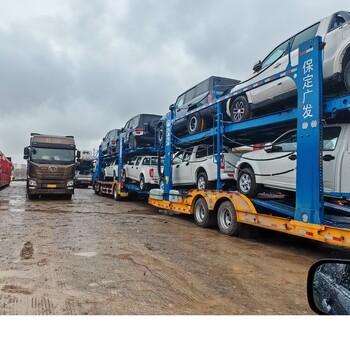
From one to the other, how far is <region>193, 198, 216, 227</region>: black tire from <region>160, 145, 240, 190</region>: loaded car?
528 millimetres

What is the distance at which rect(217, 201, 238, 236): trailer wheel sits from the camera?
7.18m

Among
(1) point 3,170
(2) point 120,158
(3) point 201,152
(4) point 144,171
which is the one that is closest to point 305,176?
(3) point 201,152

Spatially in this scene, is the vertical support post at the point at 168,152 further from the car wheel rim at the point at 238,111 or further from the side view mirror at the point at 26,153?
the side view mirror at the point at 26,153

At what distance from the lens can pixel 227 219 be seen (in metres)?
7.62

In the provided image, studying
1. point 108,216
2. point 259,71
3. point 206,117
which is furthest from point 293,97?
point 108,216

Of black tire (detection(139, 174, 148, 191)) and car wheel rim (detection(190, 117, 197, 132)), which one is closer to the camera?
car wheel rim (detection(190, 117, 197, 132))

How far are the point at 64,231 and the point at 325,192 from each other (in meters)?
A: 5.62

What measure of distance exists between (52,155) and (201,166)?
30.0 feet

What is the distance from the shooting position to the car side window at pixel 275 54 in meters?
6.61

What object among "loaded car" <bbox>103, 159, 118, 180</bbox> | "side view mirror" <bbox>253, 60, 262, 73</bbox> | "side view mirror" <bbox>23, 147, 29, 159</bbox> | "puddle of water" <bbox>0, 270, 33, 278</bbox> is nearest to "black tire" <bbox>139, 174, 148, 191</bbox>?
"loaded car" <bbox>103, 159, 118, 180</bbox>

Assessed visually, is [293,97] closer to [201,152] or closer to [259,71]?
[259,71]

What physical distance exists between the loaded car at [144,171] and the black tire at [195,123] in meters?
2.72

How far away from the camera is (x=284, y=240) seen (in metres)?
7.36

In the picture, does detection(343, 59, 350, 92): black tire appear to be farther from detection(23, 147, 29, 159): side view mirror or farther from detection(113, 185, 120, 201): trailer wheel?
detection(23, 147, 29, 159): side view mirror
